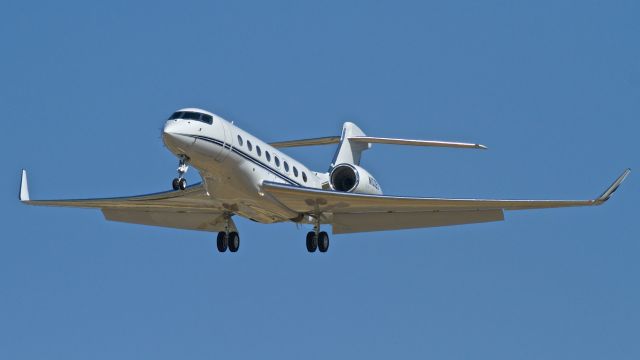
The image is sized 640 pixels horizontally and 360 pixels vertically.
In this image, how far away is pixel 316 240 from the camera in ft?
98.6

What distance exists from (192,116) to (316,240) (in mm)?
5110

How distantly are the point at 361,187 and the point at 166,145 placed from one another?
5.49 metres

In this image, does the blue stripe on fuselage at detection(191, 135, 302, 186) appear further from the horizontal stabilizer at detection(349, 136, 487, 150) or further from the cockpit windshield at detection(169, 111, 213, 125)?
the horizontal stabilizer at detection(349, 136, 487, 150)

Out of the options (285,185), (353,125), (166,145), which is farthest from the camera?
(353,125)

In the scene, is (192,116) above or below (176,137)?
above

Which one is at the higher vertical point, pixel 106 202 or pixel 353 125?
pixel 353 125

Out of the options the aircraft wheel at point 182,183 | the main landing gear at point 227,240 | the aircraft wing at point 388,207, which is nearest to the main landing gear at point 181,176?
the aircraft wheel at point 182,183

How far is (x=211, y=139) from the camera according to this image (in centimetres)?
2639

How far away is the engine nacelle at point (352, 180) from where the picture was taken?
1173 inches

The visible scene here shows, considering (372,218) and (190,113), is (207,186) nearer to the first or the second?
(190,113)

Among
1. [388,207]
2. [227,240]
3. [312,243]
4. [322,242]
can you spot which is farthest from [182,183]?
[388,207]

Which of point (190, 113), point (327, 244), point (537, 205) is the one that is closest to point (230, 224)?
point (327, 244)

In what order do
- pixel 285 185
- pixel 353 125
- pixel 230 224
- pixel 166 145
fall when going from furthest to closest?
pixel 353 125 < pixel 230 224 < pixel 285 185 < pixel 166 145

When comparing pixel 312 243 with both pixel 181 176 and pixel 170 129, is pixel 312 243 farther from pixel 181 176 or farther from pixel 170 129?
pixel 170 129
